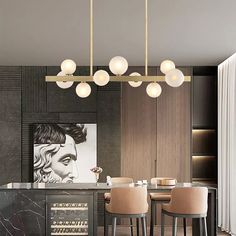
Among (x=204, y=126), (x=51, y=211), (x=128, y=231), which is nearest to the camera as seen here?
(x=51, y=211)

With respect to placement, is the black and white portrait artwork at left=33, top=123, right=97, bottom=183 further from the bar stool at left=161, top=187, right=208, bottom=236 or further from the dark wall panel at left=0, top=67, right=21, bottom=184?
the bar stool at left=161, top=187, right=208, bottom=236

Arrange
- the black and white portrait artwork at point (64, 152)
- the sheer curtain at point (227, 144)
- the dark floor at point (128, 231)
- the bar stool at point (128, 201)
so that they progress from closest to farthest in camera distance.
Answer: the bar stool at point (128, 201)
the sheer curtain at point (227, 144)
the dark floor at point (128, 231)
the black and white portrait artwork at point (64, 152)

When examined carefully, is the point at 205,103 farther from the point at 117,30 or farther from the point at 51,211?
the point at 51,211

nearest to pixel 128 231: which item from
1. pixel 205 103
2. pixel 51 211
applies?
pixel 51 211

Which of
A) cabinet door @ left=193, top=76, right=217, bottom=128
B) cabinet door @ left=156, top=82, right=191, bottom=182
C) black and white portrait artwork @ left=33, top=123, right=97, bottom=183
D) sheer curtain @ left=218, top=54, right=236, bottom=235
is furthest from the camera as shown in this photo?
cabinet door @ left=193, top=76, right=217, bottom=128

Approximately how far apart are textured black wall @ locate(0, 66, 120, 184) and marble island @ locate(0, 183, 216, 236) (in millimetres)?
2555

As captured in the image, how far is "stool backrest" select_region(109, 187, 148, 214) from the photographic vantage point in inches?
192

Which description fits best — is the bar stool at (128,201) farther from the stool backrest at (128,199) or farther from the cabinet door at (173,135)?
the cabinet door at (173,135)

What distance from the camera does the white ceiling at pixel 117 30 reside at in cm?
468

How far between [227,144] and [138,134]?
1.48 m

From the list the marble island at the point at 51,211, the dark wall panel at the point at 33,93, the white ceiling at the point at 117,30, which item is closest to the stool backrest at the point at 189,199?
the marble island at the point at 51,211

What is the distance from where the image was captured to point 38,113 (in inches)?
308

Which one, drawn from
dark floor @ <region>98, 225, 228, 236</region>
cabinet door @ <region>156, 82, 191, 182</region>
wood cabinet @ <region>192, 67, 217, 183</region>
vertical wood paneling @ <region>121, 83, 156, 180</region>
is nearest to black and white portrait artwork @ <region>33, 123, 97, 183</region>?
vertical wood paneling @ <region>121, 83, 156, 180</region>

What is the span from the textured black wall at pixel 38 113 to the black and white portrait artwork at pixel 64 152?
0.12 m
